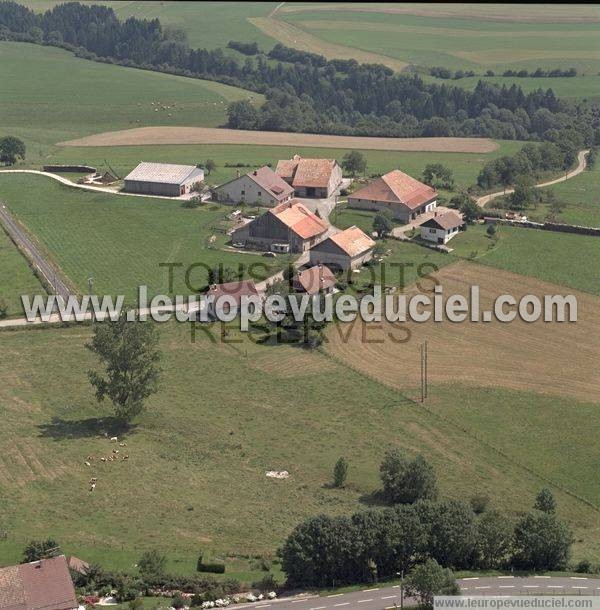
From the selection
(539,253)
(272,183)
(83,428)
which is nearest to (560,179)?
(539,253)

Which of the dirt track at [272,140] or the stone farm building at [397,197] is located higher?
Answer: the dirt track at [272,140]

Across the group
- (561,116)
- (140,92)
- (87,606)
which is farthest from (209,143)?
(87,606)

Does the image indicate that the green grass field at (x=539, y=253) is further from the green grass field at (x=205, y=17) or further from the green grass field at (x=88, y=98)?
the green grass field at (x=205, y=17)

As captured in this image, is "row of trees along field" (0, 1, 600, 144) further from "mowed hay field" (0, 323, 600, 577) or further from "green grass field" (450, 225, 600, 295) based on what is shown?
"mowed hay field" (0, 323, 600, 577)

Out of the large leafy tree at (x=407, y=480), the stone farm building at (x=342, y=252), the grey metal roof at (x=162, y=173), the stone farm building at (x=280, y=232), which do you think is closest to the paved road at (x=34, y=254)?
the grey metal roof at (x=162, y=173)

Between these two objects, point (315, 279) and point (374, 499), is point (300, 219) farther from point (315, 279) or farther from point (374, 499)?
point (374, 499)

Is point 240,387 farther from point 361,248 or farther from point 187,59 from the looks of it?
point 187,59

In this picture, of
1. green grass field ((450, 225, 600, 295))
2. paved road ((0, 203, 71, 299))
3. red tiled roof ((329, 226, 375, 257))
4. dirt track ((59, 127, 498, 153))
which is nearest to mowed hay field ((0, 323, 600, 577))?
paved road ((0, 203, 71, 299))
